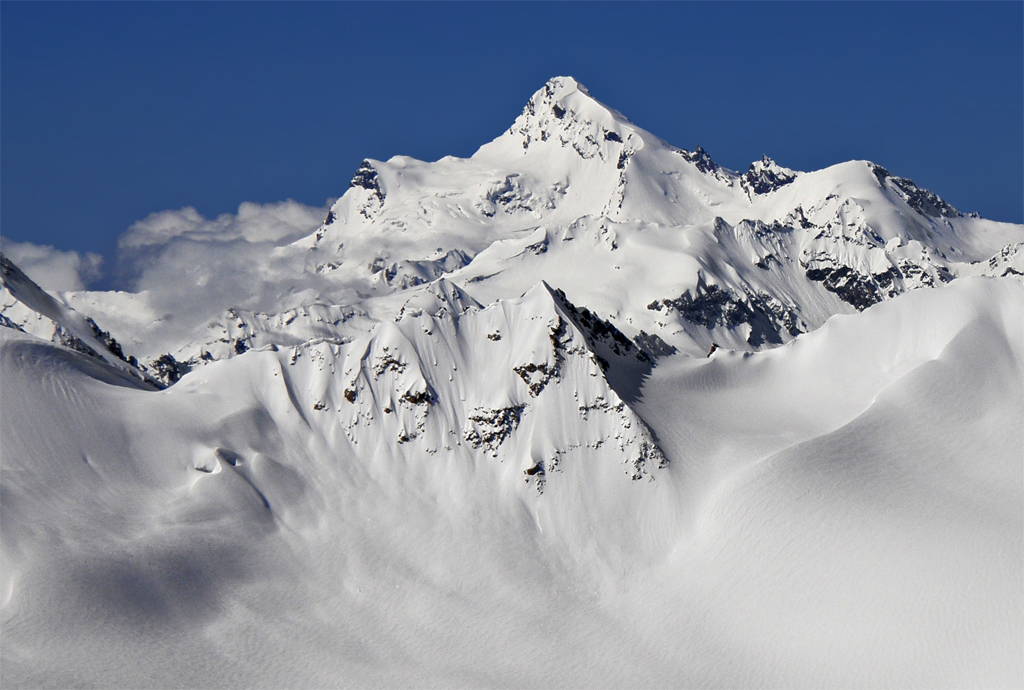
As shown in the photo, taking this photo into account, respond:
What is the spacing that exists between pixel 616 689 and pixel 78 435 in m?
82.9

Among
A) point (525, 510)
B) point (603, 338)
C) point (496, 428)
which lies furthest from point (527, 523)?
point (603, 338)

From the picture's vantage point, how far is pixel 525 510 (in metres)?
174

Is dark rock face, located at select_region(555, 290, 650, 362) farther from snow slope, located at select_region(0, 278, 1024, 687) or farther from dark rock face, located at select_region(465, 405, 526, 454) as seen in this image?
dark rock face, located at select_region(465, 405, 526, 454)

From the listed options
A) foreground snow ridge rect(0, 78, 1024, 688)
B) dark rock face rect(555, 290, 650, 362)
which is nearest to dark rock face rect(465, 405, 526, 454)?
foreground snow ridge rect(0, 78, 1024, 688)

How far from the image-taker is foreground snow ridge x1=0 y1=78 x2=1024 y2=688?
471ft

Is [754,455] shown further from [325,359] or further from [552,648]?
[325,359]

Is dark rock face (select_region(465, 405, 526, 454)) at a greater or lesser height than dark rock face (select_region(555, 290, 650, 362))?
lesser

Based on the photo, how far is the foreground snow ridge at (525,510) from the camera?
143625mm

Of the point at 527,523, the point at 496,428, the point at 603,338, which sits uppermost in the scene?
the point at 603,338

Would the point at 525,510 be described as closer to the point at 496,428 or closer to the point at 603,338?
the point at 496,428

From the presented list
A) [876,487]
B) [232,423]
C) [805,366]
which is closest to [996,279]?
[805,366]

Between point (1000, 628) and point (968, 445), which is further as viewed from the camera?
point (968, 445)

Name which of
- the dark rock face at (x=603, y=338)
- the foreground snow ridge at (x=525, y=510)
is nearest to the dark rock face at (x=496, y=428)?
the foreground snow ridge at (x=525, y=510)

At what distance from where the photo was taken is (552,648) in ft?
492
